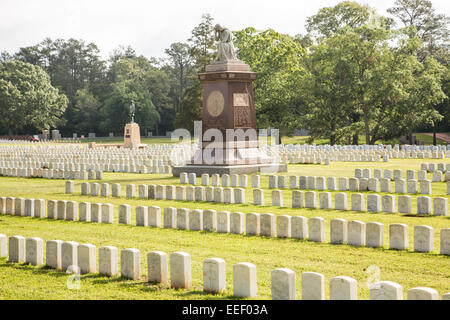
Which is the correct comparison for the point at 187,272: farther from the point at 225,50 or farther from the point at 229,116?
the point at 225,50

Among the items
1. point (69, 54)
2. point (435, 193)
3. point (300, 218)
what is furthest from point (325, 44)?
point (69, 54)

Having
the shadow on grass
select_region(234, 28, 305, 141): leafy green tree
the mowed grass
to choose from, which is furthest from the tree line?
the shadow on grass

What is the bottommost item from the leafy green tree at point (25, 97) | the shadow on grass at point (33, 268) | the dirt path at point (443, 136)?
the shadow on grass at point (33, 268)

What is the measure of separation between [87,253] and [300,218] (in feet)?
12.7

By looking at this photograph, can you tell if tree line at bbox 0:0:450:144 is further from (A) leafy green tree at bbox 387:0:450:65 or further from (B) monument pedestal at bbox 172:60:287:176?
(B) monument pedestal at bbox 172:60:287:176

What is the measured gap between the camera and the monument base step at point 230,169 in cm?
1970

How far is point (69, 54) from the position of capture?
3452 inches

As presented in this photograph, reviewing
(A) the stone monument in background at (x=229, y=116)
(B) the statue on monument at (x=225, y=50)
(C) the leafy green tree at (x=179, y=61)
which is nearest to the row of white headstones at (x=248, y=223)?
(A) the stone monument in background at (x=229, y=116)

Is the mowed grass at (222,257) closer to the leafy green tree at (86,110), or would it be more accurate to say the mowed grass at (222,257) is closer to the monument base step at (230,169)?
the monument base step at (230,169)

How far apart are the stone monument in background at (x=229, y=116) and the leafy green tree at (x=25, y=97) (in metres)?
52.5

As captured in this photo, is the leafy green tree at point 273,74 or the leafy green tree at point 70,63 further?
the leafy green tree at point 70,63

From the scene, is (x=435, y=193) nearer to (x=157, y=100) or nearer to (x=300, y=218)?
(x=300, y=218)

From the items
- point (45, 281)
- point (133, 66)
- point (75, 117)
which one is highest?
point (133, 66)

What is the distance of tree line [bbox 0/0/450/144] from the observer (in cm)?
4081
